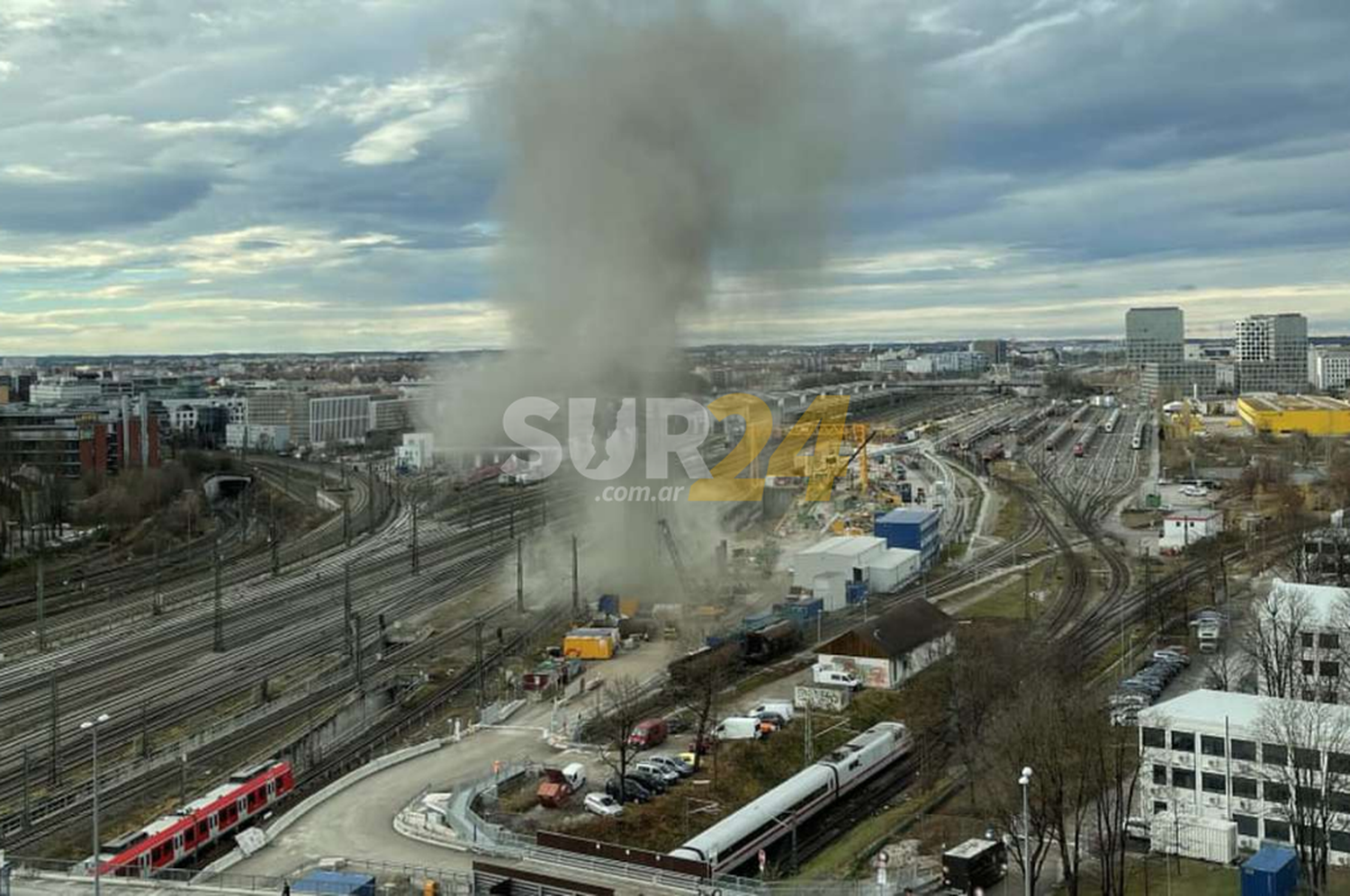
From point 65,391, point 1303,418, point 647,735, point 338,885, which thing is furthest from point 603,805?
point 65,391

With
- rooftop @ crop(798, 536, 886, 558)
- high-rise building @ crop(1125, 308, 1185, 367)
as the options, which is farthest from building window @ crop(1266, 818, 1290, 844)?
high-rise building @ crop(1125, 308, 1185, 367)

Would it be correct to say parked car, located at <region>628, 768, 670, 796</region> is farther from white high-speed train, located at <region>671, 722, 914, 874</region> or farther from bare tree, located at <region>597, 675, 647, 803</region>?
white high-speed train, located at <region>671, 722, 914, 874</region>

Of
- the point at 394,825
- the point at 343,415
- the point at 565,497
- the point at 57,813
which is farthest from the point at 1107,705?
the point at 343,415

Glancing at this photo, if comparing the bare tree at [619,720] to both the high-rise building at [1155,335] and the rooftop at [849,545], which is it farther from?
the high-rise building at [1155,335]

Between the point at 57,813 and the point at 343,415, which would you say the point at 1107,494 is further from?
the point at 343,415

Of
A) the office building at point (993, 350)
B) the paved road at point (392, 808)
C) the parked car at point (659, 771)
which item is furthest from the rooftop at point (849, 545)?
the office building at point (993, 350)

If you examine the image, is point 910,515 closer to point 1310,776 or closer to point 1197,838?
point 1197,838
